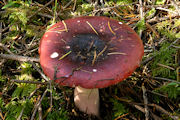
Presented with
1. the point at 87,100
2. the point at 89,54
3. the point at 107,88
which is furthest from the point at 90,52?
the point at 107,88

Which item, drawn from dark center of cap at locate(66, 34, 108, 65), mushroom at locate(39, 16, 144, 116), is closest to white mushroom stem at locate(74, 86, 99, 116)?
mushroom at locate(39, 16, 144, 116)

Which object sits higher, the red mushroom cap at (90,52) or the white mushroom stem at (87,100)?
the red mushroom cap at (90,52)

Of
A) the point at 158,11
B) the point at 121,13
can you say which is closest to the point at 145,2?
the point at 158,11

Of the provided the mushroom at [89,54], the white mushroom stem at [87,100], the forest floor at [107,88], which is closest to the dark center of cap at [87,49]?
the mushroom at [89,54]

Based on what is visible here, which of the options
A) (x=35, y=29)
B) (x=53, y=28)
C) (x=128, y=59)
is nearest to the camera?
(x=128, y=59)

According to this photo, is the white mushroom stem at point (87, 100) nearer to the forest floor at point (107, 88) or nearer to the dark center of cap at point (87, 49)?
the forest floor at point (107, 88)

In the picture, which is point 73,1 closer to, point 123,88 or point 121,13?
point 121,13

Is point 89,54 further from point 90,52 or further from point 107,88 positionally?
point 107,88
